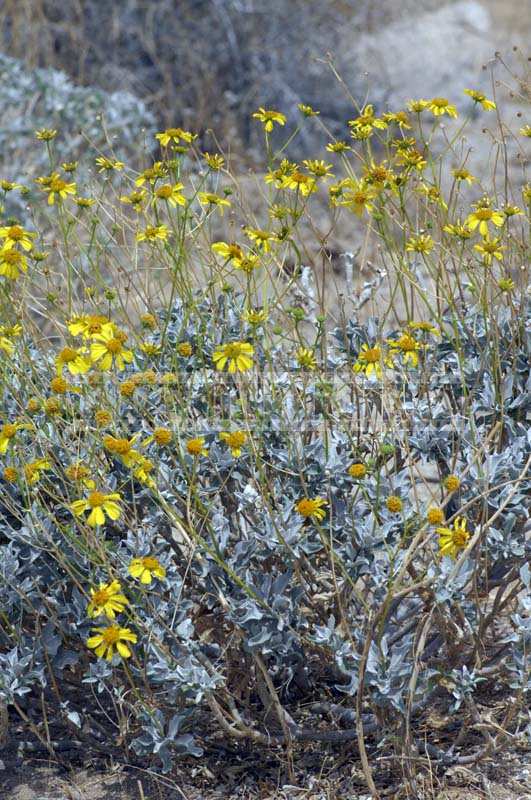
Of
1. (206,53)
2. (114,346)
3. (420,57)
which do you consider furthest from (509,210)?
(420,57)

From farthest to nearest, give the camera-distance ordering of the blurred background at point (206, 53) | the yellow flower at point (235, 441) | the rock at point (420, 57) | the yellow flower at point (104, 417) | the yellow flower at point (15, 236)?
the rock at point (420, 57), the blurred background at point (206, 53), the yellow flower at point (15, 236), the yellow flower at point (104, 417), the yellow flower at point (235, 441)

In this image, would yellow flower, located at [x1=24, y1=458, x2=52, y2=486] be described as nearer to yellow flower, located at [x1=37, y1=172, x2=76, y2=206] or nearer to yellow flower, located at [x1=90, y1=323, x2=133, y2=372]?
yellow flower, located at [x1=90, y1=323, x2=133, y2=372]

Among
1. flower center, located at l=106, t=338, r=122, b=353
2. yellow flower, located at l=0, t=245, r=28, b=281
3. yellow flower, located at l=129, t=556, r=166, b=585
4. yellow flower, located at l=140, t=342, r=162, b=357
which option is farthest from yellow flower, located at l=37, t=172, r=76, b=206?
yellow flower, located at l=129, t=556, r=166, b=585

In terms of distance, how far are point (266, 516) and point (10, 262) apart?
0.91 metres

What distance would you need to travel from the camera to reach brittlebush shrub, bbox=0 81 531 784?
7.90 ft

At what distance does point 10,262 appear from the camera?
2.52m

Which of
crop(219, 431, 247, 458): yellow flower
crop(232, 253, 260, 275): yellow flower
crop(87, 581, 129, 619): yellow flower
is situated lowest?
crop(87, 581, 129, 619): yellow flower

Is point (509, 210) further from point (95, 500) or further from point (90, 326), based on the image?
point (95, 500)

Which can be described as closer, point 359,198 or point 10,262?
point 10,262

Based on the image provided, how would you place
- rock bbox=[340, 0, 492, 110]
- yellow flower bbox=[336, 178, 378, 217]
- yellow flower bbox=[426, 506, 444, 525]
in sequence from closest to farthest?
yellow flower bbox=[426, 506, 444, 525], yellow flower bbox=[336, 178, 378, 217], rock bbox=[340, 0, 492, 110]

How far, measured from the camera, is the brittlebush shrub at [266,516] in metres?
2.41

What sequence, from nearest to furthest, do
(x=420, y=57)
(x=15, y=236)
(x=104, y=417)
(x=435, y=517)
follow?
1. (x=435, y=517)
2. (x=104, y=417)
3. (x=15, y=236)
4. (x=420, y=57)

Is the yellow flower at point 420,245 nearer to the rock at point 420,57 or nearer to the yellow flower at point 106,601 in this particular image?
the yellow flower at point 106,601

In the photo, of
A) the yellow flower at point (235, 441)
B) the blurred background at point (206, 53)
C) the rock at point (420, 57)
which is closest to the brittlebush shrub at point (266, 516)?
the yellow flower at point (235, 441)
